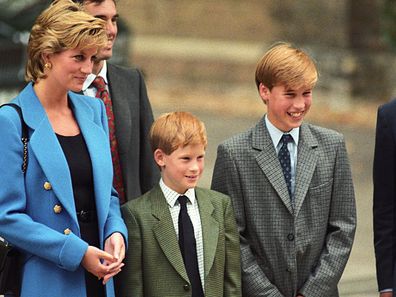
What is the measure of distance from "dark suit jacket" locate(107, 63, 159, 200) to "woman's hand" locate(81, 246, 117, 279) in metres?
0.86

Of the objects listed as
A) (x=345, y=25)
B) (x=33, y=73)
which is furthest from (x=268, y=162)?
(x=345, y=25)

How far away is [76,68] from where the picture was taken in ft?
15.4

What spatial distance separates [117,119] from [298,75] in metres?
0.91

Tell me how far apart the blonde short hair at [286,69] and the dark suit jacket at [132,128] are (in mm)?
660

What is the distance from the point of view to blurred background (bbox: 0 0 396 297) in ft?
47.2

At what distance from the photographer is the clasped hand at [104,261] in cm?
459

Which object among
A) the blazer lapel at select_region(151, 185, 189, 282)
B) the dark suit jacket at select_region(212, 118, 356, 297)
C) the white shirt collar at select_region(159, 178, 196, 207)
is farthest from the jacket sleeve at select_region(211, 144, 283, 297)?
the blazer lapel at select_region(151, 185, 189, 282)

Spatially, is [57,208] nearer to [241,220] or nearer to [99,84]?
[241,220]

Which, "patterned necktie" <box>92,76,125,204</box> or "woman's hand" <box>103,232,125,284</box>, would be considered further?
"patterned necktie" <box>92,76,125,204</box>

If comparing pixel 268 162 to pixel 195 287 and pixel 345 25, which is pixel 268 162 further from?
pixel 345 25

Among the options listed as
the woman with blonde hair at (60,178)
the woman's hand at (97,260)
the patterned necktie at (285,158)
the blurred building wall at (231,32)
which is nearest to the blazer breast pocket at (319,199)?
the patterned necktie at (285,158)

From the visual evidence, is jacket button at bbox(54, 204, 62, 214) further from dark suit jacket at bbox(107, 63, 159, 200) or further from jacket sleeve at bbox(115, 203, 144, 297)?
dark suit jacket at bbox(107, 63, 159, 200)

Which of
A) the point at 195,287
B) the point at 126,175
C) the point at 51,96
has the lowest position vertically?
the point at 195,287

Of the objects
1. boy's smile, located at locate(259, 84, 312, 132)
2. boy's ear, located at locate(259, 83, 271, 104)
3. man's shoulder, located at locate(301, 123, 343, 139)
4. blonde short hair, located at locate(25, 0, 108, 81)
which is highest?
blonde short hair, located at locate(25, 0, 108, 81)
